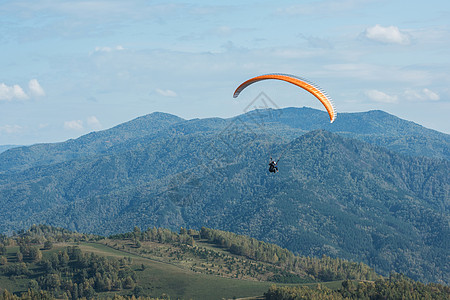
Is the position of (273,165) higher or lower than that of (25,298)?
Result: higher

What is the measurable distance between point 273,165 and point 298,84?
18953 mm

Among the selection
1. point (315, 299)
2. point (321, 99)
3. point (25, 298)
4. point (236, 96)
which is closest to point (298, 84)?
point (321, 99)

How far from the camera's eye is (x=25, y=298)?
195 meters

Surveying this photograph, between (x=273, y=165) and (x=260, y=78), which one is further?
(x=260, y=78)

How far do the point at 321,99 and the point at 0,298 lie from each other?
14420cm

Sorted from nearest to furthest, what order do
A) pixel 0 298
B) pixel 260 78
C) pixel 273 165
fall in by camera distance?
pixel 273 165
pixel 260 78
pixel 0 298

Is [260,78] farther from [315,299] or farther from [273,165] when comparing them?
[315,299]

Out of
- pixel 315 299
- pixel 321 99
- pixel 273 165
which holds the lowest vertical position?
pixel 315 299

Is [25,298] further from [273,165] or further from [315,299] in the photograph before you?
[273,165]

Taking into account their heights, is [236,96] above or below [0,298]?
above

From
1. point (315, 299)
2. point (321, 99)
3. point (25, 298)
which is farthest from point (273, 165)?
point (25, 298)

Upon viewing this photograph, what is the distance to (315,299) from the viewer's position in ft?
655

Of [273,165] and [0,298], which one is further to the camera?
[0,298]

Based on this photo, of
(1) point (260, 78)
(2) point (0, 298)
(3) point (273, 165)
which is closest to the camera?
(3) point (273, 165)
